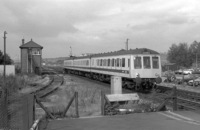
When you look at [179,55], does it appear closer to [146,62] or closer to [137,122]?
[146,62]

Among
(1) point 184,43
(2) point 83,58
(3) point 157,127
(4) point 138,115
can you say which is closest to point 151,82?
(4) point 138,115

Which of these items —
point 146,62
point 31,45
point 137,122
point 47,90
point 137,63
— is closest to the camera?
point 137,122

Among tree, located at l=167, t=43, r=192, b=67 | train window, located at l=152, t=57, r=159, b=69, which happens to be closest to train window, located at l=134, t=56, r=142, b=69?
train window, located at l=152, t=57, r=159, b=69

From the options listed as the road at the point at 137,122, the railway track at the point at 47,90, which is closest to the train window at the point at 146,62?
the railway track at the point at 47,90

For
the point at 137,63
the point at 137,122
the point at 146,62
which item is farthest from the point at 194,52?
the point at 137,122

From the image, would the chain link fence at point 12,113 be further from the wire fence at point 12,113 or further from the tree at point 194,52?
the tree at point 194,52

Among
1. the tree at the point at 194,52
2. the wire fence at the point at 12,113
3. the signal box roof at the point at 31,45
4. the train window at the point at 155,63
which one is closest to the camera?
the wire fence at the point at 12,113

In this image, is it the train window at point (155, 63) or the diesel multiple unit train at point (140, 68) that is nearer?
the diesel multiple unit train at point (140, 68)

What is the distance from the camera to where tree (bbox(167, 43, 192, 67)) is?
70062 mm

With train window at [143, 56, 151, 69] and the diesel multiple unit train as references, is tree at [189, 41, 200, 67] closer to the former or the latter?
the diesel multiple unit train

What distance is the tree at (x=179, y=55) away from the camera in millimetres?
70062

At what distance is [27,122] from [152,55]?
569 inches

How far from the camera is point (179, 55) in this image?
7038cm

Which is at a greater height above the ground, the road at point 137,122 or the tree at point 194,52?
the tree at point 194,52
